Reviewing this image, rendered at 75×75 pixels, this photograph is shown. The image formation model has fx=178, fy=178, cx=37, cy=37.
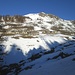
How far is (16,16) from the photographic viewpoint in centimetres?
15375

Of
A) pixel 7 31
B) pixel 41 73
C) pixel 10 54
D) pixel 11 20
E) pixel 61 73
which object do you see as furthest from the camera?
pixel 11 20

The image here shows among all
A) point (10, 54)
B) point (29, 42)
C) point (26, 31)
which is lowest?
point (10, 54)

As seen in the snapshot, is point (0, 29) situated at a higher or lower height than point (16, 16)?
lower

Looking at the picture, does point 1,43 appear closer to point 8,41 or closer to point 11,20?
point 8,41

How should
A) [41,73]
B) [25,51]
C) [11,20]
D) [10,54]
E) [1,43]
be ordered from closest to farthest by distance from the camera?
[41,73]
[10,54]
[25,51]
[1,43]
[11,20]

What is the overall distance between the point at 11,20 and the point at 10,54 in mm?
81573

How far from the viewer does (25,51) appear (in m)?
72.6

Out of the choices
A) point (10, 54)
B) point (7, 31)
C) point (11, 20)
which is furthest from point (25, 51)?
point (11, 20)

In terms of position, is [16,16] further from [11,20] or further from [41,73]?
[41,73]

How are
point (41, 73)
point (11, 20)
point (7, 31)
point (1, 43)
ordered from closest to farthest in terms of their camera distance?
1. point (41, 73)
2. point (1, 43)
3. point (7, 31)
4. point (11, 20)

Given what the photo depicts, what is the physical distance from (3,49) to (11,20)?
240 ft

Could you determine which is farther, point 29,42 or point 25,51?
point 29,42

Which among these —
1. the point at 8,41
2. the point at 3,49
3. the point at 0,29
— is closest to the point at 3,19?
the point at 0,29

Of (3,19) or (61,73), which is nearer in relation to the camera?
(61,73)
